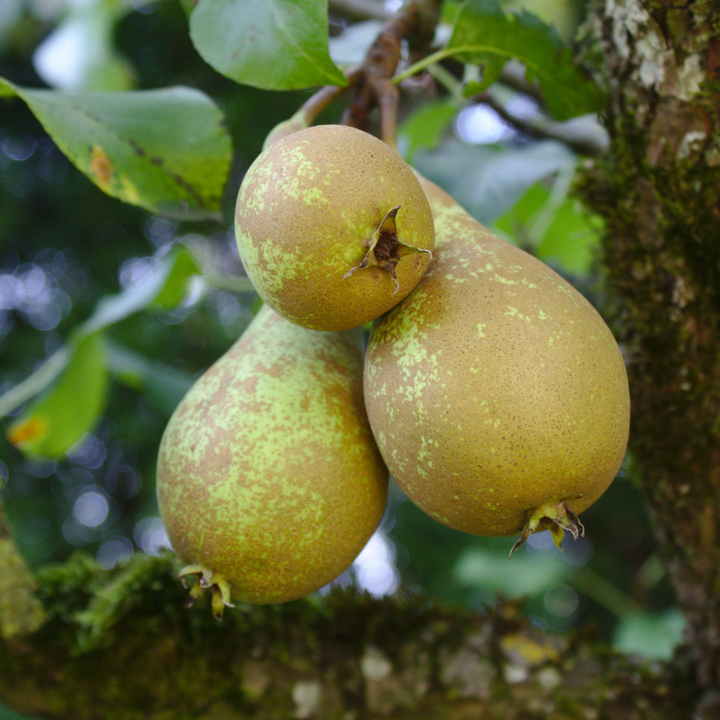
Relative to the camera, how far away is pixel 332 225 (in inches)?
22.0

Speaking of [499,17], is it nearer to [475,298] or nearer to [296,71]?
[296,71]

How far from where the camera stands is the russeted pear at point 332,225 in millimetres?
562

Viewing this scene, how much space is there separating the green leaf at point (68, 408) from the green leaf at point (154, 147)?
18.9 inches

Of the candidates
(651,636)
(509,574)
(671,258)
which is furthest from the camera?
(509,574)

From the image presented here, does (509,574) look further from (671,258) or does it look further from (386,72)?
(386,72)

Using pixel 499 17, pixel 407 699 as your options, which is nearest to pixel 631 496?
pixel 407 699

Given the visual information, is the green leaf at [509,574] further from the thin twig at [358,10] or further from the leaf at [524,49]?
the thin twig at [358,10]

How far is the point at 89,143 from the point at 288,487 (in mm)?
577

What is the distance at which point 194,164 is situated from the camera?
3.00ft

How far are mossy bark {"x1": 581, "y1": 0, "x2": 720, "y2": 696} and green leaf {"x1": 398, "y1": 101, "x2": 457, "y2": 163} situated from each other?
78 cm

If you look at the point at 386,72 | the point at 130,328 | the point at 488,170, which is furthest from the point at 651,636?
the point at 130,328

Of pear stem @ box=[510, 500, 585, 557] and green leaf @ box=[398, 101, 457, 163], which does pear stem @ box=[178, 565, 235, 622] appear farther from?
green leaf @ box=[398, 101, 457, 163]

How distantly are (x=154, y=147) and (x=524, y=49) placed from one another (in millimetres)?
539

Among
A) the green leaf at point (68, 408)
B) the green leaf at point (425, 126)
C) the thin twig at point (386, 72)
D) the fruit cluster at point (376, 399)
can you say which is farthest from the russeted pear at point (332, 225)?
the green leaf at point (425, 126)
